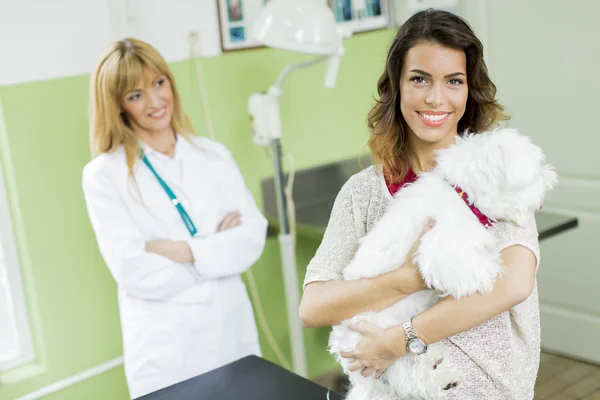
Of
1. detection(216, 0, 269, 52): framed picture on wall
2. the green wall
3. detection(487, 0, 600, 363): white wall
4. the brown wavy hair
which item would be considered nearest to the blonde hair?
the green wall

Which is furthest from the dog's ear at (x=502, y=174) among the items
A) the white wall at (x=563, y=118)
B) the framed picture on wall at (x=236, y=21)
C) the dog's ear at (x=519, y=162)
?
the white wall at (x=563, y=118)

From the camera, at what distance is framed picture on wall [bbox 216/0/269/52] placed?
2.75 meters

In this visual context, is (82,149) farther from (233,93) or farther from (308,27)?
(308,27)

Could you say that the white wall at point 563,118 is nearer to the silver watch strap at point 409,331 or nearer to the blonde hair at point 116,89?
the blonde hair at point 116,89

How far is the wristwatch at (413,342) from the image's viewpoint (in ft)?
3.97

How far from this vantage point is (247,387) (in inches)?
63.7

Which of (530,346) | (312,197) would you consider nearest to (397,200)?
(530,346)

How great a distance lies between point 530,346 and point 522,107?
2.19m

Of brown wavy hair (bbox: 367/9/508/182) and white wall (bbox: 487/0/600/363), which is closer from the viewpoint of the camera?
brown wavy hair (bbox: 367/9/508/182)

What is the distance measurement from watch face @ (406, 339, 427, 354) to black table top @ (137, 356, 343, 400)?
36 cm

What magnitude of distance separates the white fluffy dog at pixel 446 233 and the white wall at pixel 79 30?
57.5 inches

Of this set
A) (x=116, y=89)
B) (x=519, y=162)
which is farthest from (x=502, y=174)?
(x=116, y=89)

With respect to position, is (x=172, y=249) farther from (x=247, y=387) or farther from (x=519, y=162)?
(x=519, y=162)

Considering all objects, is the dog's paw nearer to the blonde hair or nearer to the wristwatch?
the wristwatch
